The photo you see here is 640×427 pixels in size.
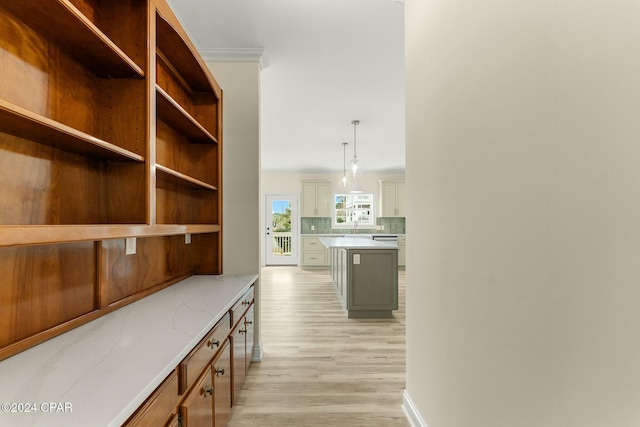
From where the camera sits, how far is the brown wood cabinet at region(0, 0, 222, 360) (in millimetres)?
996

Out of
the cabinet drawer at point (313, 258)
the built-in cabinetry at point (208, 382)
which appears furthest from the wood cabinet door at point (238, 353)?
the cabinet drawer at point (313, 258)

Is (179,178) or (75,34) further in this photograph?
(179,178)

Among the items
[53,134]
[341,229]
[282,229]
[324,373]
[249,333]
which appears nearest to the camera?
[53,134]

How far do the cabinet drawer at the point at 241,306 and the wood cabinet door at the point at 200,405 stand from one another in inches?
17.7

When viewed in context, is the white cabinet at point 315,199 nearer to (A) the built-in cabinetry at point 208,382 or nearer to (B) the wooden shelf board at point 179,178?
(B) the wooden shelf board at point 179,178

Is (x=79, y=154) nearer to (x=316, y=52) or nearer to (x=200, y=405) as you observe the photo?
(x=200, y=405)

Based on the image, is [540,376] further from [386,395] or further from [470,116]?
[386,395]

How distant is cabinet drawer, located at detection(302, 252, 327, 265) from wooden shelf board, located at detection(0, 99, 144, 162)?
6740 mm

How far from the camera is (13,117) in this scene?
0.85 metres

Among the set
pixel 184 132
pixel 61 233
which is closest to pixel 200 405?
pixel 61 233

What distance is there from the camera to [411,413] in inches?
70.7

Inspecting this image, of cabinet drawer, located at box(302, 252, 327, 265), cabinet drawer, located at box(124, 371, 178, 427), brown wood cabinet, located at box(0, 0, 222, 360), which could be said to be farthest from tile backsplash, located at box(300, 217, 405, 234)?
cabinet drawer, located at box(124, 371, 178, 427)

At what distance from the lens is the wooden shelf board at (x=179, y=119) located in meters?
1.59

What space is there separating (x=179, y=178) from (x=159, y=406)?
4.34 feet
